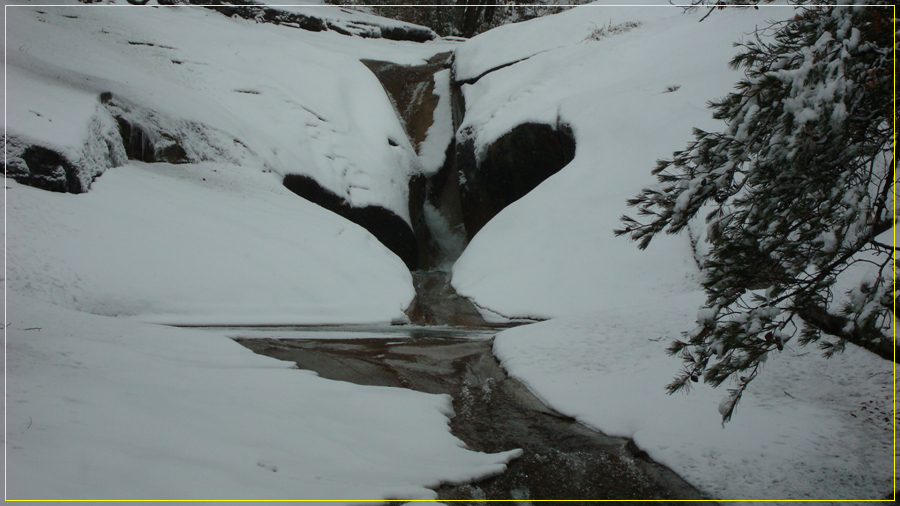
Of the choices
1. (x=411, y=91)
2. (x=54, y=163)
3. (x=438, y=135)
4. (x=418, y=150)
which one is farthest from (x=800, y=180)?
(x=411, y=91)

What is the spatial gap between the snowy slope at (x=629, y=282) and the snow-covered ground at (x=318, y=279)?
0.08ft

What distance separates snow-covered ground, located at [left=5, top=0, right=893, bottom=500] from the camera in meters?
2.52

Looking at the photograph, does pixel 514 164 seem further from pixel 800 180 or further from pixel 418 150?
pixel 800 180

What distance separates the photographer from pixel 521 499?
8.91 feet

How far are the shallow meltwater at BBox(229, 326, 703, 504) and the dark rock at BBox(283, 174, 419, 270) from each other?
13.3 ft

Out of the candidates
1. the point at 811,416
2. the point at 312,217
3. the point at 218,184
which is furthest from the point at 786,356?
the point at 218,184

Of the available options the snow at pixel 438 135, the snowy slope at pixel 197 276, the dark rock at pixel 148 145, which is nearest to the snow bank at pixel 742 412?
the snowy slope at pixel 197 276

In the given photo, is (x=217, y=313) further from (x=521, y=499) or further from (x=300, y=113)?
(x=300, y=113)

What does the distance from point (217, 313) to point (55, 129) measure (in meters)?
2.78

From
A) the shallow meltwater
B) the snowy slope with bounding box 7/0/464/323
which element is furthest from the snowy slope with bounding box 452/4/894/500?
the snowy slope with bounding box 7/0/464/323

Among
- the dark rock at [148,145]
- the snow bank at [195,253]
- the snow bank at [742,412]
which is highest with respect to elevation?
the dark rock at [148,145]

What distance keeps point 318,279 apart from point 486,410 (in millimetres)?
3346

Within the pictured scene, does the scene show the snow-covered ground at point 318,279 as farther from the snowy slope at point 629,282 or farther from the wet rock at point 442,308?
the wet rock at point 442,308

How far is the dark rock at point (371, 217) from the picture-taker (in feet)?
30.9
